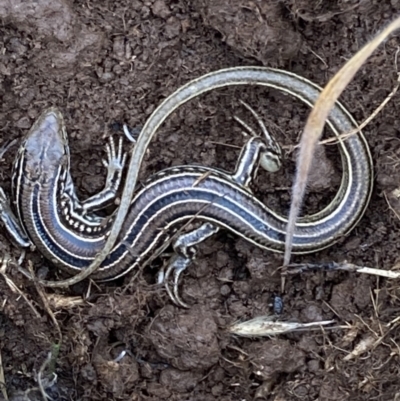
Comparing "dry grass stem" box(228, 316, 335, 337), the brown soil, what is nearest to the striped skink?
the brown soil

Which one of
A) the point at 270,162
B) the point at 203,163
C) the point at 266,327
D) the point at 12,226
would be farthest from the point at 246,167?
the point at 12,226

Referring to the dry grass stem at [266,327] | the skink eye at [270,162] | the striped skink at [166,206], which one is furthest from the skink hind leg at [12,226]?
the skink eye at [270,162]

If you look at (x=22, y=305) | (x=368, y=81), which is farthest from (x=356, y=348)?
(x=22, y=305)

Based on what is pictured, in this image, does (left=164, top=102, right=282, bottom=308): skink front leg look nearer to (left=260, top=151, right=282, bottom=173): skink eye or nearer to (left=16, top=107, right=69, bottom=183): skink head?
(left=260, top=151, right=282, bottom=173): skink eye

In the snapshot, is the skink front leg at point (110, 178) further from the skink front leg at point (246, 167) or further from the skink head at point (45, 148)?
the skink front leg at point (246, 167)

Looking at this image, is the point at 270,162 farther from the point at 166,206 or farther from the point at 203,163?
the point at 166,206

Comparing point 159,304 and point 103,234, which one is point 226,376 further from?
point 103,234
